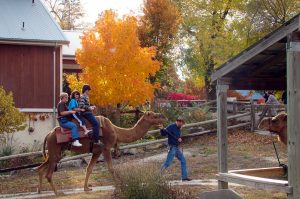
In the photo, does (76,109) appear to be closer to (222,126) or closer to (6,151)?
(222,126)

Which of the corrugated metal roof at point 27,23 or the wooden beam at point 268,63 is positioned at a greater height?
the corrugated metal roof at point 27,23

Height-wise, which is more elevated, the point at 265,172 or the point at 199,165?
the point at 265,172

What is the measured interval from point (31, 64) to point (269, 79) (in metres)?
14.5

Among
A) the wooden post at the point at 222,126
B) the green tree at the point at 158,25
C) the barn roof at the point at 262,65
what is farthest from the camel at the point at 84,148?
the green tree at the point at 158,25

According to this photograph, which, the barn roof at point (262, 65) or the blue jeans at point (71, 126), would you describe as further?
the blue jeans at point (71, 126)

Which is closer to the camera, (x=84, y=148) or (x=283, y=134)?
(x=283, y=134)

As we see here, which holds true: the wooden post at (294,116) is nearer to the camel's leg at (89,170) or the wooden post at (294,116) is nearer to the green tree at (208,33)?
the camel's leg at (89,170)

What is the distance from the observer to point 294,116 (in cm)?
914

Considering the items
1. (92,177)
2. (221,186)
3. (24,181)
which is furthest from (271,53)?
(24,181)

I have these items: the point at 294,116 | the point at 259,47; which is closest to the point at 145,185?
the point at 294,116

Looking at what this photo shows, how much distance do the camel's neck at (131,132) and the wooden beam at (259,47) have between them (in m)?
5.11

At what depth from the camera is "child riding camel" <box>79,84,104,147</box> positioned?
574 inches

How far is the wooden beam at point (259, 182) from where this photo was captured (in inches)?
368

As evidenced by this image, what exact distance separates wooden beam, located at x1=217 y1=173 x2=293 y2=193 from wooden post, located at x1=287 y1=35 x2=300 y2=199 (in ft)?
0.59
